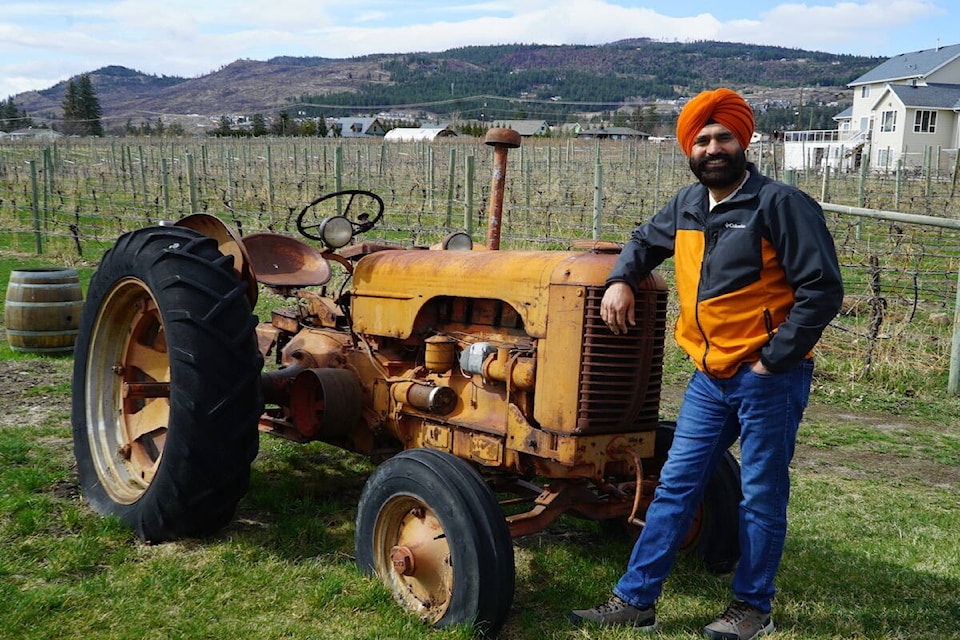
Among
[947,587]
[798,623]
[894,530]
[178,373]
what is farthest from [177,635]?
[894,530]

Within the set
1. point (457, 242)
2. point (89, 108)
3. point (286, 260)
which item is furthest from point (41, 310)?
point (89, 108)

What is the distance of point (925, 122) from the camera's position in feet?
156

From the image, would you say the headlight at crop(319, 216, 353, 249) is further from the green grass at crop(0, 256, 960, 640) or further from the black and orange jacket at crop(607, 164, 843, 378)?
the black and orange jacket at crop(607, 164, 843, 378)

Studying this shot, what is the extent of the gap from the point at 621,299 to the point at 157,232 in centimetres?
210

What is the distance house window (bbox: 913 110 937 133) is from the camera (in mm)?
47312

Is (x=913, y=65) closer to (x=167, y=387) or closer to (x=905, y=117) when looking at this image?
(x=905, y=117)

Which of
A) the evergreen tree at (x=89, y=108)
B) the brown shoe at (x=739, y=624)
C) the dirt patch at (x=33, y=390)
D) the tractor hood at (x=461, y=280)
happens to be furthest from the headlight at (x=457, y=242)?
the evergreen tree at (x=89, y=108)

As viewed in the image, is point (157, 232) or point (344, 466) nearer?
point (157, 232)

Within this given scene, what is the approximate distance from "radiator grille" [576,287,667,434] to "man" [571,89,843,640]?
0.35ft

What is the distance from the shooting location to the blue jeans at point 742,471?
9.46 ft

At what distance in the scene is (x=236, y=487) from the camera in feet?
11.8

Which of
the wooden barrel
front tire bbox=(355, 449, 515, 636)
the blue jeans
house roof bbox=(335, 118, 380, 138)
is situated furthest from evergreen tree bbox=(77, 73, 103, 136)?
the blue jeans

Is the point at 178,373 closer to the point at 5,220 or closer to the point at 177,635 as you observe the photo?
the point at 177,635

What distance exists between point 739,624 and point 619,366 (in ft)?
3.22
